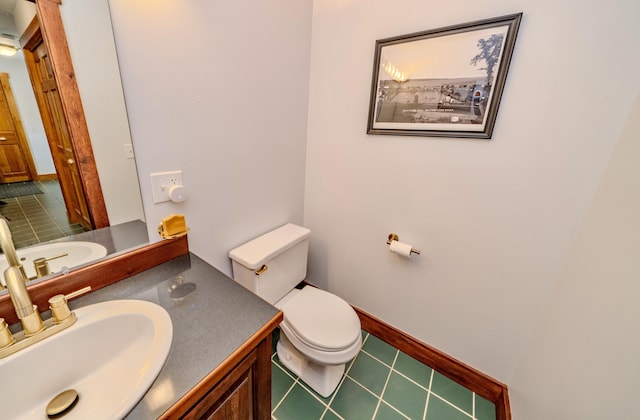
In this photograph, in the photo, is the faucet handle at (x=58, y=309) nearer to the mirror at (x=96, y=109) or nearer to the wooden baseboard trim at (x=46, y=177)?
the mirror at (x=96, y=109)

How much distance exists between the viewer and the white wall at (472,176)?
0.87 metres

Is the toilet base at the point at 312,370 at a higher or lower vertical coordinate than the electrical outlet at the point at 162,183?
lower

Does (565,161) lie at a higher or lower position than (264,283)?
higher

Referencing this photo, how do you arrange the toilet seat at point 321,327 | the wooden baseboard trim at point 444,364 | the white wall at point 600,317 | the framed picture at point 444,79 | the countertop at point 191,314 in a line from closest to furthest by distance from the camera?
1. the countertop at point 191,314
2. the white wall at point 600,317
3. the framed picture at point 444,79
4. the toilet seat at point 321,327
5. the wooden baseboard trim at point 444,364

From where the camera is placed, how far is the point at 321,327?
4.06 feet

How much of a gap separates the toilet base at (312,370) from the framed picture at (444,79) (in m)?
1.35

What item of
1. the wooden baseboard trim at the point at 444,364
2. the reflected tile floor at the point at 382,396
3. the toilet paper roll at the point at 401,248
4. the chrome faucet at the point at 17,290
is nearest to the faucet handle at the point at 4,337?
the chrome faucet at the point at 17,290

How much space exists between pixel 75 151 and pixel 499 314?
1915 millimetres

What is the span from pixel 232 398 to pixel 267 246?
76 centimetres

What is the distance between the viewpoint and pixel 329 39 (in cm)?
140

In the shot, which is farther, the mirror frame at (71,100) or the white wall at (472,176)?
the white wall at (472,176)

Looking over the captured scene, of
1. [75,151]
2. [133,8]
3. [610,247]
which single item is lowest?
[610,247]

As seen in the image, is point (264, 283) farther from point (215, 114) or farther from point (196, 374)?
point (215, 114)

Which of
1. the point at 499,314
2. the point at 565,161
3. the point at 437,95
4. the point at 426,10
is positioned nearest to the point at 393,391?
the point at 499,314
